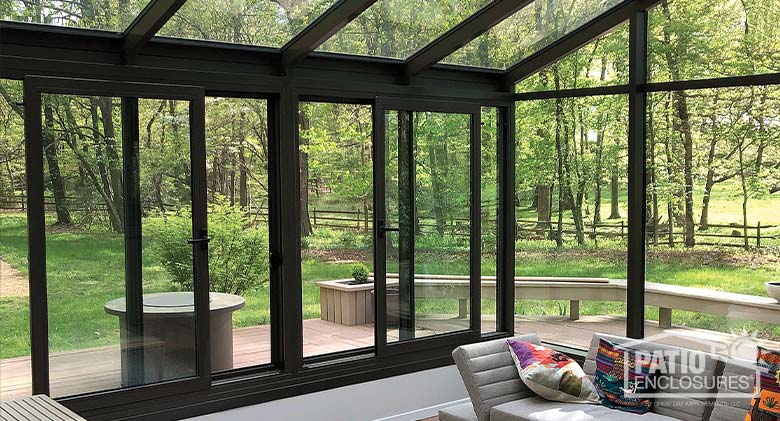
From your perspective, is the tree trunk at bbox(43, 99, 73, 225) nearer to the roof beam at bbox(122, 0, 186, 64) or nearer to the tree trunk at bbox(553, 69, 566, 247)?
the roof beam at bbox(122, 0, 186, 64)

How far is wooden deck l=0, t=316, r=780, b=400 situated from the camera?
4262 mm

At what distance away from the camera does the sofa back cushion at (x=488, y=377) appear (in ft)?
14.5

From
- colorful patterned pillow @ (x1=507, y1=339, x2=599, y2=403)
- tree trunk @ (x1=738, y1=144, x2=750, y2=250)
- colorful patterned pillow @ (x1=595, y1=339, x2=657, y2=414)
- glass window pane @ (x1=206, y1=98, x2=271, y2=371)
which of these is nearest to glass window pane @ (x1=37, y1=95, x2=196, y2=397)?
glass window pane @ (x1=206, y1=98, x2=271, y2=371)

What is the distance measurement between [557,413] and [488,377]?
47 cm

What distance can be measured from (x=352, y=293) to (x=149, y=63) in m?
2.66

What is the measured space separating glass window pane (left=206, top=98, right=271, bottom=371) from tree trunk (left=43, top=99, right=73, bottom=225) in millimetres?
1536

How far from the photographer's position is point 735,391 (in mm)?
3975

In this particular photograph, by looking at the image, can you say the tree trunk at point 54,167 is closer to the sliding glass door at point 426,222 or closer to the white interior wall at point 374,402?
the white interior wall at point 374,402

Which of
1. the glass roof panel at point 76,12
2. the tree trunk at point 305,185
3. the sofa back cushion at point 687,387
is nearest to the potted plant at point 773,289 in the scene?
→ the sofa back cushion at point 687,387

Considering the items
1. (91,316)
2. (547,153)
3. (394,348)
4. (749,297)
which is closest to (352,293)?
(394,348)

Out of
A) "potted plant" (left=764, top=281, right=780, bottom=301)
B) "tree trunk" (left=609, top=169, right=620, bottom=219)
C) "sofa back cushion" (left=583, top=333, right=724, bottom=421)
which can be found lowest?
"sofa back cushion" (left=583, top=333, right=724, bottom=421)

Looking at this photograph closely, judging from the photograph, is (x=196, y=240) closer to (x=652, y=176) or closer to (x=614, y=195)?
(x=614, y=195)

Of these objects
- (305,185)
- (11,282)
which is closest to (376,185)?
(305,185)

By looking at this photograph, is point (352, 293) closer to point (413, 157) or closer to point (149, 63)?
point (413, 157)
